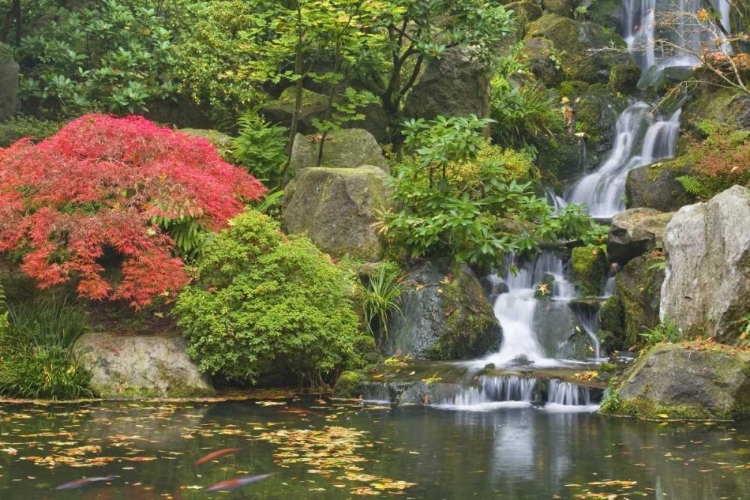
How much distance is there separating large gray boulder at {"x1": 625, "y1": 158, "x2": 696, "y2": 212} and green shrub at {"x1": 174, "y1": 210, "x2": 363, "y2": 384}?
6.23 metres

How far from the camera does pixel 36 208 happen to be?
1353cm

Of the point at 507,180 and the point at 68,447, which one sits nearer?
the point at 68,447

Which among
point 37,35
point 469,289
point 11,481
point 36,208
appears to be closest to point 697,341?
point 469,289

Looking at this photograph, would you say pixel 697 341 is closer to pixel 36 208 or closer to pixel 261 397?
pixel 261 397

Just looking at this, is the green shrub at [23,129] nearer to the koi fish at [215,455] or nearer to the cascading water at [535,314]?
the cascading water at [535,314]

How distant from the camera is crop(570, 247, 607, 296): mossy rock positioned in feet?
51.1

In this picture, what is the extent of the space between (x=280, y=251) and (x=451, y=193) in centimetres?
331

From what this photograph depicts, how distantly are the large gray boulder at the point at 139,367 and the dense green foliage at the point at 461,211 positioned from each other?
3.97 metres

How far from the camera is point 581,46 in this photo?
23641 millimetres

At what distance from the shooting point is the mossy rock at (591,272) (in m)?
Answer: 15.6

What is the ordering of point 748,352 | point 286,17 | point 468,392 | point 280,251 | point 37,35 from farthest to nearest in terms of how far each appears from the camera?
1. point 37,35
2. point 286,17
3. point 280,251
4. point 468,392
5. point 748,352

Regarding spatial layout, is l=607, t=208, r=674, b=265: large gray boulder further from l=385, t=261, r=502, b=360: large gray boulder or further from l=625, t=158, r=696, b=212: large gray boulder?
l=385, t=261, r=502, b=360: large gray boulder

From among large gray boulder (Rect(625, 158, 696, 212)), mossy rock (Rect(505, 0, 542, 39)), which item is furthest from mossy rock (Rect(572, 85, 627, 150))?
mossy rock (Rect(505, 0, 542, 39))

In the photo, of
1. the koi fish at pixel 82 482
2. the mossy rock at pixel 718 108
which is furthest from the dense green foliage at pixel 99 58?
the koi fish at pixel 82 482
